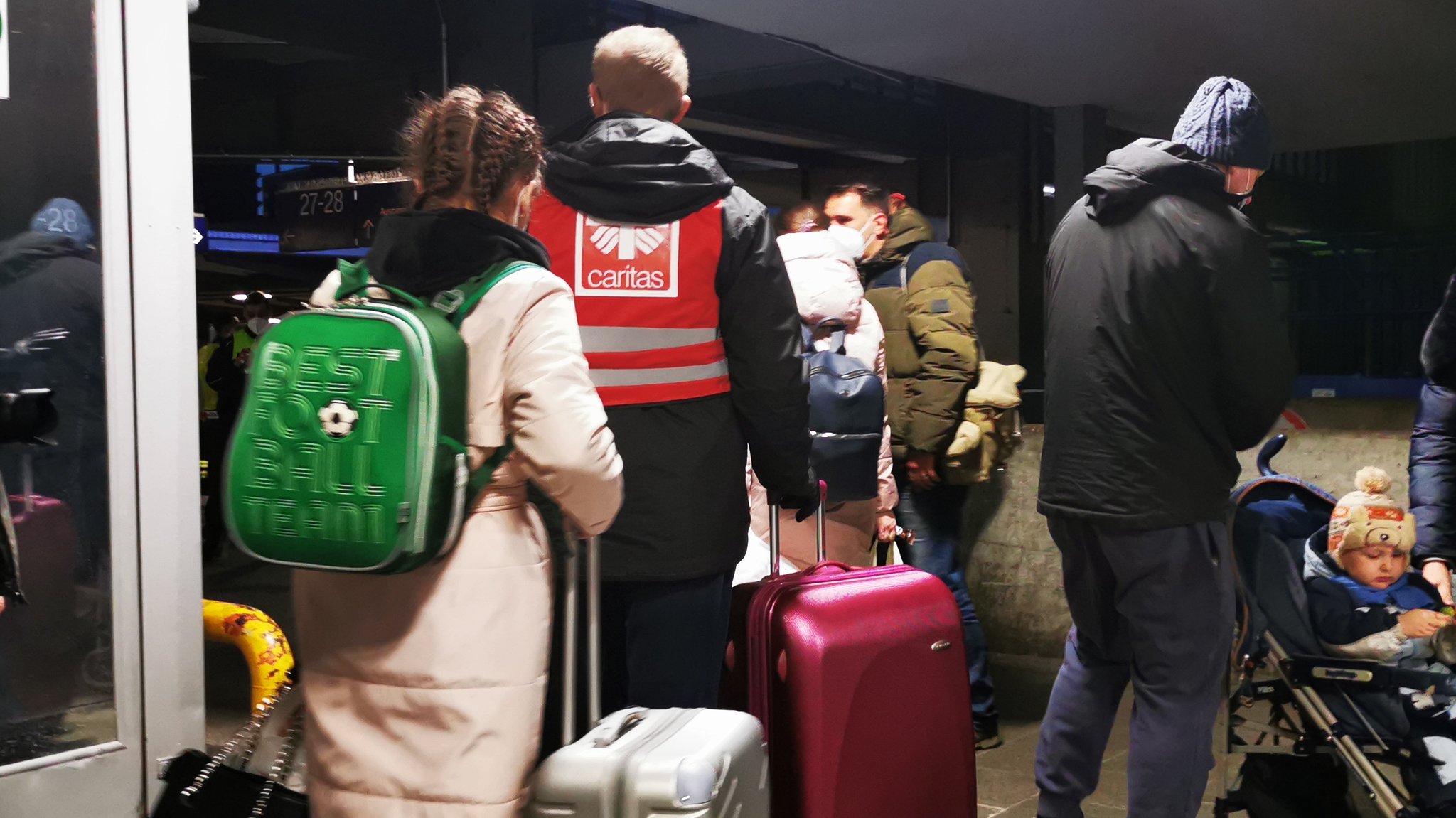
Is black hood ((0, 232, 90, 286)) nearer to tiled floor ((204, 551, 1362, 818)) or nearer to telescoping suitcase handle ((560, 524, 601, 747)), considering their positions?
telescoping suitcase handle ((560, 524, 601, 747))

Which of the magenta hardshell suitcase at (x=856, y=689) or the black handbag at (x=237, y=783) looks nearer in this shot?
the black handbag at (x=237, y=783)

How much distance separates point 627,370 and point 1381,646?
2.07m

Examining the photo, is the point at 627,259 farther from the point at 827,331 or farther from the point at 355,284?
the point at 827,331

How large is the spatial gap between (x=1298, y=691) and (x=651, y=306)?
6.43 ft

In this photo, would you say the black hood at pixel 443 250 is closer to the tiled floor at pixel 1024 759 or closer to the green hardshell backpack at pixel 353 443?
the green hardshell backpack at pixel 353 443

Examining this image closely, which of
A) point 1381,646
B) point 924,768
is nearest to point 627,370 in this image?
point 924,768

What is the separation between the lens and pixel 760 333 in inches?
103

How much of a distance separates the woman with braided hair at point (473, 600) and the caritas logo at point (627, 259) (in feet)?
1.11

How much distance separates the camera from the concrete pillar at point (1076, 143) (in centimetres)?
1056

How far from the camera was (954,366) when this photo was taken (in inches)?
184

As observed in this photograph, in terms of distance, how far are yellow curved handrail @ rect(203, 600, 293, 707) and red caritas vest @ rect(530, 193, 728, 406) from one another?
0.99m

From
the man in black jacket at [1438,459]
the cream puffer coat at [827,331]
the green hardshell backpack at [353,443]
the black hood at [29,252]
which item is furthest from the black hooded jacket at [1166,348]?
the black hood at [29,252]

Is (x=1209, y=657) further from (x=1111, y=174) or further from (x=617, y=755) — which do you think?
(x=617, y=755)

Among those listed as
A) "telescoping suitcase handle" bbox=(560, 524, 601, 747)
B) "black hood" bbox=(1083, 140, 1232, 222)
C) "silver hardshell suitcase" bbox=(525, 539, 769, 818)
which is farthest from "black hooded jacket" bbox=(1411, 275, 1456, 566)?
"telescoping suitcase handle" bbox=(560, 524, 601, 747)
